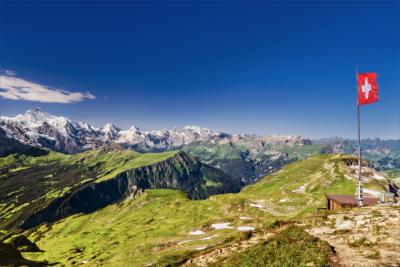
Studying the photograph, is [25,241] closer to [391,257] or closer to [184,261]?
[184,261]

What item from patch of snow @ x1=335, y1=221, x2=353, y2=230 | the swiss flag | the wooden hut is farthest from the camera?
the wooden hut

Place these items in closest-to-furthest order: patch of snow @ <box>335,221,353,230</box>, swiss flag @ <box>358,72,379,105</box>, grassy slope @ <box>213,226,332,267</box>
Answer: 1. grassy slope @ <box>213,226,332,267</box>
2. patch of snow @ <box>335,221,353,230</box>
3. swiss flag @ <box>358,72,379,105</box>

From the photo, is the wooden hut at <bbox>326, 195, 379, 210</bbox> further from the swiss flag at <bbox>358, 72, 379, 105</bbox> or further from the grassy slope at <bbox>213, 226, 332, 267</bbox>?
the grassy slope at <bbox>213, 226, 332, 267</bbox>

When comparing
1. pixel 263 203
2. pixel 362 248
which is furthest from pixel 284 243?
pixel 263 203

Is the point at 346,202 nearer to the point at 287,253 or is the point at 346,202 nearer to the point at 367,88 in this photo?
the point at 367,88

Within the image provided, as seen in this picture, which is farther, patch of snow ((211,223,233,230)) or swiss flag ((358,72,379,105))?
patch of snow ((211,223,233,230))

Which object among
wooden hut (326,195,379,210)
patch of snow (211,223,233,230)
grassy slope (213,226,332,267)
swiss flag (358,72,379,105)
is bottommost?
patch of snow (211,223,233,230)

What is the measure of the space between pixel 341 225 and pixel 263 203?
4776 inches

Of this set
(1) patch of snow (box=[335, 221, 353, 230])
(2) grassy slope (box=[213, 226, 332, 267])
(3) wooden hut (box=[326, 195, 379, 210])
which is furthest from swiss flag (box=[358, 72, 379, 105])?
(3) wooden hut (box=[326, 195, 379, 210])

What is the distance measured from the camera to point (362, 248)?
29422 mm

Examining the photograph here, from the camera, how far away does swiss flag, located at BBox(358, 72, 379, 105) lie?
4553 centimetres

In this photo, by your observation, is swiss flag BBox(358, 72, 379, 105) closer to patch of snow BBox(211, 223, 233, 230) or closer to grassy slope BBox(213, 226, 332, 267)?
grassy slope BBox(213, 226, 332, 267)

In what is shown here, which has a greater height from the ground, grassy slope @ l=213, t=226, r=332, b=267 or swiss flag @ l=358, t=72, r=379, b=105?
swiss flag @ l=358, t=72, r=379, b=105

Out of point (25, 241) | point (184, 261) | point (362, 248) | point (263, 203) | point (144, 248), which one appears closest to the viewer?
point (362, 248)
